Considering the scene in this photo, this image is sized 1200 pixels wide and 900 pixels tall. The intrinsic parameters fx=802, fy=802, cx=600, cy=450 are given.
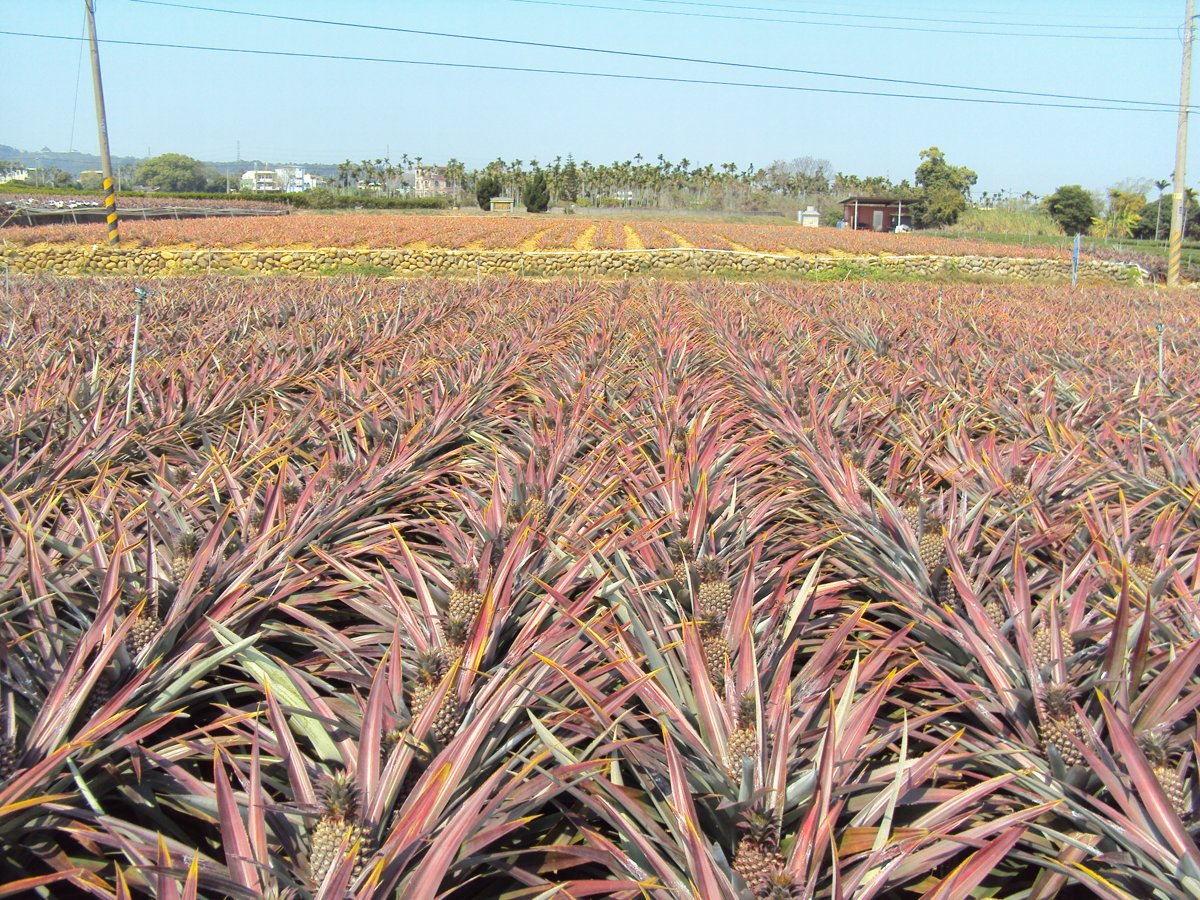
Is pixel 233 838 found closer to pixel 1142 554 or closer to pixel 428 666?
pixel 428 666

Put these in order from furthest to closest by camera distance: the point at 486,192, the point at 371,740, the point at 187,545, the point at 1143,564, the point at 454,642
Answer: the point at 486,192 → the point at 1143,564 → the point at 187,545 → the point at 454,642 → the point at 371,740

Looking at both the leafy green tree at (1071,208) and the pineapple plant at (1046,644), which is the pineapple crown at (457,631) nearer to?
the pineapple plant at (1046,644)

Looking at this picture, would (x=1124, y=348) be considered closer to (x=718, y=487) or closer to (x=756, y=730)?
(x=718, y=487)

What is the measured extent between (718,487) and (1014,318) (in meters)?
5.98

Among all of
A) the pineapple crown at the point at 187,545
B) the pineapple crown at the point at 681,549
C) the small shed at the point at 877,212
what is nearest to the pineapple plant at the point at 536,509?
the pineapple crown at the point at 681,549

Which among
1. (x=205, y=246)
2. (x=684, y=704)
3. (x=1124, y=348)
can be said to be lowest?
(x=684, y=704)

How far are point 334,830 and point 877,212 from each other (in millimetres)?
62175

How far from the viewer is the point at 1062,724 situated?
1.42 metres

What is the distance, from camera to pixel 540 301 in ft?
27.9

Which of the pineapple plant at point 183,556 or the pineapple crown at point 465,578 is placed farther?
the pineapple plant at point 183,556

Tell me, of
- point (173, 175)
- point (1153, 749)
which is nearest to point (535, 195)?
point (1153, 749)

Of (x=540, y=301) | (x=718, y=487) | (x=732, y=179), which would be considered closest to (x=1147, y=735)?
(x=718, y=487)

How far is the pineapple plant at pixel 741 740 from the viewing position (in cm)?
138

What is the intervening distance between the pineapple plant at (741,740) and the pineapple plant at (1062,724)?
0.53 meters
